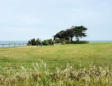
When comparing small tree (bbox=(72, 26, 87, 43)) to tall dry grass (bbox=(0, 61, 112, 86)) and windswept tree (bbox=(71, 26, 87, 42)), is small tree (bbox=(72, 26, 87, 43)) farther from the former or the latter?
tall dry grass (bbox=(0, 61, 112, 86))

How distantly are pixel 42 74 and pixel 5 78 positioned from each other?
3.12ft

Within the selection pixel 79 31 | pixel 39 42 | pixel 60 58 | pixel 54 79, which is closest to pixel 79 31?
pixel 79 31

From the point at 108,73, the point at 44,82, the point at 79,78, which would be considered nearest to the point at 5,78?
the point at 44,82

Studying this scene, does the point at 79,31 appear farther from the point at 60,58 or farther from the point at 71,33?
the point at 60,58

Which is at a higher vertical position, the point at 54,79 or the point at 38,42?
the point at 38,42

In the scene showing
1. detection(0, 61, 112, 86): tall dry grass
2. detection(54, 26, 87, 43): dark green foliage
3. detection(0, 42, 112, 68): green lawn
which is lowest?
detection(0, 42, 112, 68): green lawn

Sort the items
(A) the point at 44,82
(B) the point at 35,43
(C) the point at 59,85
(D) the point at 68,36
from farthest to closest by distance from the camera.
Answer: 1. (D) the point at 68,36
2. (B) the point at 35,43
3. (A) the point at 44,82
4. (C) the point at 59,85

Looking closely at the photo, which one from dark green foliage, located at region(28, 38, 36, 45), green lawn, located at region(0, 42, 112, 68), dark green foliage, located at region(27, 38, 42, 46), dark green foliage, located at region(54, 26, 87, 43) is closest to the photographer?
green lawn, located at region(0, 42, 112, 68)

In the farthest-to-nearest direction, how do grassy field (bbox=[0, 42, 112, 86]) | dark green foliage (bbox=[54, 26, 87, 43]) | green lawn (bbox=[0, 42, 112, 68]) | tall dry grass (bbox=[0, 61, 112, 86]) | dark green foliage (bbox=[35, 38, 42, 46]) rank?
dark green foliage (bbox=[54, 26, 87, 43])
dark green foliage (bbox=[35, 38, 42, 46])
green lawn (bbox=[0, 42, 112, 68])
grassy field (bbox=[0, 42, 112, 86])
tall dry grass (bbox=[0, 61, 112, 86])

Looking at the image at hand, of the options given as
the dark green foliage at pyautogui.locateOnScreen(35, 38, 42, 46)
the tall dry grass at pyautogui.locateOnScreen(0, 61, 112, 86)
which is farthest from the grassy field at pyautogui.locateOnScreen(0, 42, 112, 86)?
the dark green foliage at pyautogui.locateOnScreen(35, 38, 42, 46)

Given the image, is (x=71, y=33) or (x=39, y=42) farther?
(x=71, y=33)

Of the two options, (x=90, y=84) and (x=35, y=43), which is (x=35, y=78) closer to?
(x=90, y=84)

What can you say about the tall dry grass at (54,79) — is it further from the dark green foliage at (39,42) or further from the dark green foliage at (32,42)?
the dark green foliage at (32,42)

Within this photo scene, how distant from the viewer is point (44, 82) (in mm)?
4656
